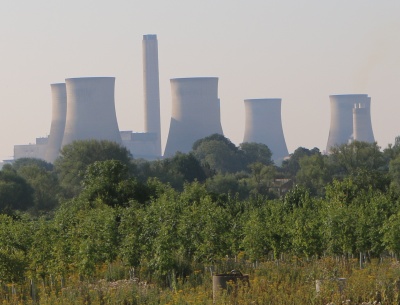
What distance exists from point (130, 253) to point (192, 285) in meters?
2.61

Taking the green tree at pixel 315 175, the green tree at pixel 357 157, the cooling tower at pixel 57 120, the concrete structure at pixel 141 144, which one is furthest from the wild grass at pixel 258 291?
the concrete structure at pixel 141 144

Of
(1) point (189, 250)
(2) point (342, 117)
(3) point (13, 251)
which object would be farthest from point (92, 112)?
(3) point (13, 251)

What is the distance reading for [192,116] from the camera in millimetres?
124250

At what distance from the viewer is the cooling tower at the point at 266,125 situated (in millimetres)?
136500

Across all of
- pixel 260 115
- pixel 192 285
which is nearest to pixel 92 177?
pixel 192 285

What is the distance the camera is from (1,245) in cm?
1934

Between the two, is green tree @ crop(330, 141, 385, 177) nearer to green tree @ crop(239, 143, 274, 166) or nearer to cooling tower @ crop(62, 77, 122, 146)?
green tree @ crop(239, 143, 274, 166)

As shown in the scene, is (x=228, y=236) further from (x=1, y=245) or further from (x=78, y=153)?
(x=78, y=153)

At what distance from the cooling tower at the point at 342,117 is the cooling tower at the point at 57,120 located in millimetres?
36570

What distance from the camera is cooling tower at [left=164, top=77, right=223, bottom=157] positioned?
406ft

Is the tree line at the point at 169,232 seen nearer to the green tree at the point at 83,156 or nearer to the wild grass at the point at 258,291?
the wild grass at the point at 258,291

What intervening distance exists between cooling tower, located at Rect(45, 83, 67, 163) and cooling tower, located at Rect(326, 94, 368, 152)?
36.6 m

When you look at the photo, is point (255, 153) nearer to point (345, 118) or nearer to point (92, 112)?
point (92, 112)

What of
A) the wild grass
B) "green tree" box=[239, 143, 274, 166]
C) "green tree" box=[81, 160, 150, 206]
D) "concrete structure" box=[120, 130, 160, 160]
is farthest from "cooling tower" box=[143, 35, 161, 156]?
the wild grass
